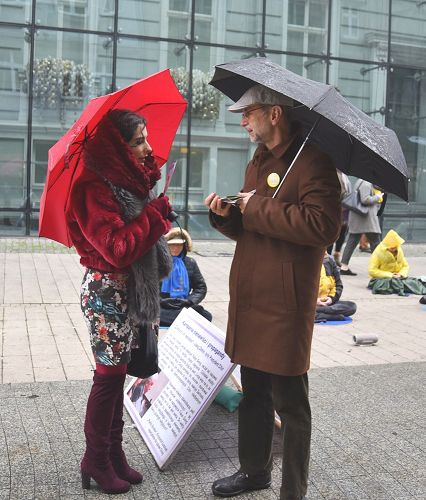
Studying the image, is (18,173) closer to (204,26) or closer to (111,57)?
(111,57)

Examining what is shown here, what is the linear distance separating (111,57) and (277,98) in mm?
13221

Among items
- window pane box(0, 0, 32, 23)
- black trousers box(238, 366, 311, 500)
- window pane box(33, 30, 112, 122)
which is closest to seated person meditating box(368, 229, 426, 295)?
black trousers box(238, 366, 311, 500)

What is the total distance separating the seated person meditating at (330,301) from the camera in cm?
781

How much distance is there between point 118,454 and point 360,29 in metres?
15.6

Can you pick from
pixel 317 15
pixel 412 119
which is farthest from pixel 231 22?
pixel 412 119

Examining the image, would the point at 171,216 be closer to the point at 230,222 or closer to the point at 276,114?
the point at 230,222

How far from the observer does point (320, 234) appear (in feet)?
9.45

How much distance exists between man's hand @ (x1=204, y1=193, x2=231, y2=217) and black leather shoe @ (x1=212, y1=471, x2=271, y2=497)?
4.29ft

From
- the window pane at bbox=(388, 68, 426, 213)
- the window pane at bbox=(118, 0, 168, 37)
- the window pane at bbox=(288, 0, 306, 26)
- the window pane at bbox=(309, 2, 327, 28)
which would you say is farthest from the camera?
the window pane at bbox=(388, 68, 426, 213)

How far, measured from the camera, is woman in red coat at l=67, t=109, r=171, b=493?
10.1 ft

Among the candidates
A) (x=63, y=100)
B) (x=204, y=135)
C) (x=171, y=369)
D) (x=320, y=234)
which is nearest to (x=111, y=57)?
(x=63, y=100)

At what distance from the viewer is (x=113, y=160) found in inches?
121

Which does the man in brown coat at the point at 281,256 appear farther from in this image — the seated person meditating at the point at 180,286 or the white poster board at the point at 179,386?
the seated person meditating at the point at 180,286

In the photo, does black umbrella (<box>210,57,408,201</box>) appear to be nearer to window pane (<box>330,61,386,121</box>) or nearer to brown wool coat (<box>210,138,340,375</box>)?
brown wool coat (<box>210,138,340,375</box>)
